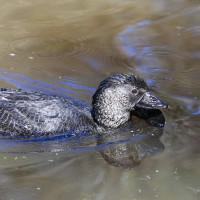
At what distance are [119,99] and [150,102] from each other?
53 cm

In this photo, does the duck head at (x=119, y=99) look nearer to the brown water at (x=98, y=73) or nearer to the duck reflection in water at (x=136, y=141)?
the duck reflection in water at (x=136, y=141)

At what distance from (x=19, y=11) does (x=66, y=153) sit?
6896mm

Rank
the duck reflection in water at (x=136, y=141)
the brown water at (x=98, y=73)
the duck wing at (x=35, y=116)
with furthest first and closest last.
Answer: the duck wing at (x=35, y=116) → the duck reflection in water at (x=136, y=141) → the brown water at (x=98, y=73)

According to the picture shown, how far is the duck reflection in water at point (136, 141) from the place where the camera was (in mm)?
6159

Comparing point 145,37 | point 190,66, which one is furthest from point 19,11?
point 190,66

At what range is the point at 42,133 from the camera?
21.8 feet

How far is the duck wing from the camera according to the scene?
21.7ft

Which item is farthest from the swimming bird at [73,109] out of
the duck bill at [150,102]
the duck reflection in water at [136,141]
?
the duck reflection in water at [136,141]

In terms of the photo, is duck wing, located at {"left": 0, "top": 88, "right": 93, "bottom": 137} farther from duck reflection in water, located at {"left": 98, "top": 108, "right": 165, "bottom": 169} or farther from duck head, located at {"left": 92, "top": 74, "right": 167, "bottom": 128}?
duck reflection in water, located at {"left": 98, "top": 108, "right": 165, "bottom": 169}

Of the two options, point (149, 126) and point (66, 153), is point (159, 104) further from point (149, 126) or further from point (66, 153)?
point (66, 153)

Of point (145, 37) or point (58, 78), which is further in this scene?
point (145, 37)

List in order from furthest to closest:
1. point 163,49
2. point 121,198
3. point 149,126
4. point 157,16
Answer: point 157,16 < point 163,49 < point 149,126 < point 121,198

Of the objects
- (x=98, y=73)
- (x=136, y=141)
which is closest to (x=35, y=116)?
(x=136, y=141)

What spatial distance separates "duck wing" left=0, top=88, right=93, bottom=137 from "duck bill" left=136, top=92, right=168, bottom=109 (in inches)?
39.7
